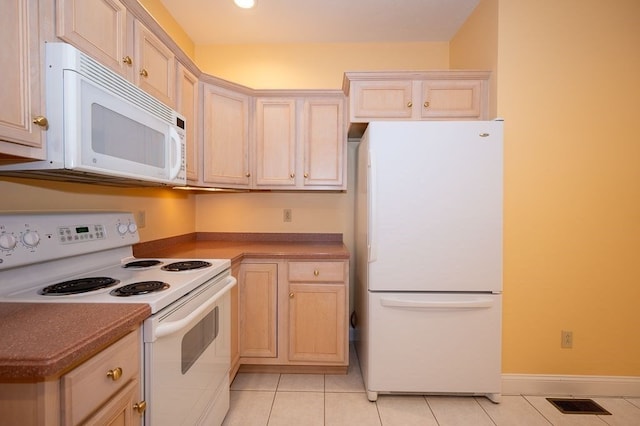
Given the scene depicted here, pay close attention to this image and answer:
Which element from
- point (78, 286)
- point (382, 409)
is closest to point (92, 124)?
point (78, 286)

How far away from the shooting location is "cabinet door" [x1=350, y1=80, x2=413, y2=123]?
204 centimetres

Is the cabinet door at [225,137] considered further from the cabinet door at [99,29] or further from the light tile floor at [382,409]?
the light tile floor at [382,409]

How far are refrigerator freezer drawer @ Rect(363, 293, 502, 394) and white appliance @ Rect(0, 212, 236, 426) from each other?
0.94 meters

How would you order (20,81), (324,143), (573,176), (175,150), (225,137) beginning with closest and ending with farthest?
(20,81), (175,150), (573,176), (225,137), (324,143)

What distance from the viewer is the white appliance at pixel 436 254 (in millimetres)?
1770

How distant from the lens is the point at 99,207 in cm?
159

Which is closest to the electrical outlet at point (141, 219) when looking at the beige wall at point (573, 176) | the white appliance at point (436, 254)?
the white appliance at point (436, 254)

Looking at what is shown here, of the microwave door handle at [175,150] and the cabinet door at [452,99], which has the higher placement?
the cabinet door at [452,99]

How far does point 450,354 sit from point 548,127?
160 cm

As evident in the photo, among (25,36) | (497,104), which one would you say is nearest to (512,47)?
(497,104)

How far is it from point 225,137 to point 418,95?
1.46m

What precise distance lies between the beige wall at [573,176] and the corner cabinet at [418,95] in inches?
5.8

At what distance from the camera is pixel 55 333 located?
731mm

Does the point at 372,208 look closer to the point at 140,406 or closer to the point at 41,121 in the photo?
the point at 140,406
